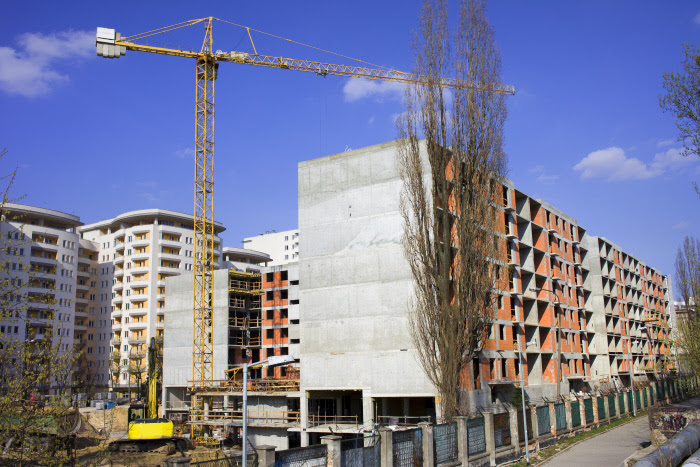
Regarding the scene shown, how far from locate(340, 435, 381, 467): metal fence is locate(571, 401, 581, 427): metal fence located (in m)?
20.5

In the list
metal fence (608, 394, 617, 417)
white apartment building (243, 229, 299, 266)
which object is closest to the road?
metal fence (608, 394, 617, 417)

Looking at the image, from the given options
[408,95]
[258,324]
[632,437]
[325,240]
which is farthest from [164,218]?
[632,437]

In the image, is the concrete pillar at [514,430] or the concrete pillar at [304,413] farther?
the concrete pillar at [304,413]

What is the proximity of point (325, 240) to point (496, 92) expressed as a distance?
15.6 meters

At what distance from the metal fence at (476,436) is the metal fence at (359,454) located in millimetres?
5493

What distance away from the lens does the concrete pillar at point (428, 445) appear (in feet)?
69.6

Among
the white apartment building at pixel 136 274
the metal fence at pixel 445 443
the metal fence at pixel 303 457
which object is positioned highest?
the white apartment building at pixel 136 274

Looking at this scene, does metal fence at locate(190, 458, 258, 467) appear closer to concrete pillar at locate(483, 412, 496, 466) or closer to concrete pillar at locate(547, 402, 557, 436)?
concrete pillar at locate(483, 412, 496, 466)

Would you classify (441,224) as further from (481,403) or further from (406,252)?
(481,403)

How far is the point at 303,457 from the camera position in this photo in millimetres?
16781

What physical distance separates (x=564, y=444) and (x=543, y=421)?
80.0 inches

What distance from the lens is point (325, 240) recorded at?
1699 inches

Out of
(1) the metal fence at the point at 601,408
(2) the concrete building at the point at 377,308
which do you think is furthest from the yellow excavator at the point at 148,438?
(1) the metal fence at the point at 601,408

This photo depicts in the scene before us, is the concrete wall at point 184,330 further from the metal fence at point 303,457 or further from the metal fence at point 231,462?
the metal fence at point 231,462
